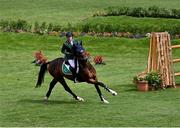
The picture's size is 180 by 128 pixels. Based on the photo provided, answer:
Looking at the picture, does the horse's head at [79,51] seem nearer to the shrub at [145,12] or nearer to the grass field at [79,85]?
the grass field at [79,85]

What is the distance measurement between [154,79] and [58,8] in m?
28.0

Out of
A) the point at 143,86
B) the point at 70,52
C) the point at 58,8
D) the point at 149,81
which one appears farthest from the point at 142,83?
the point at 58,8

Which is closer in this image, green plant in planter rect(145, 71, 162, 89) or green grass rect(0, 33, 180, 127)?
green grass rect(0, 33, 180, 127)

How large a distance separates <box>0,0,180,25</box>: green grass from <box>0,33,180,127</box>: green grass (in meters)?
9.60

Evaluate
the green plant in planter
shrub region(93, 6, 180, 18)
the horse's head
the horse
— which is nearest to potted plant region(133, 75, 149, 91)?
the green plant in planter

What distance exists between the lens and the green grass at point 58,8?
43625 millimetres

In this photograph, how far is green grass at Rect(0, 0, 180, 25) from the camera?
43625mm

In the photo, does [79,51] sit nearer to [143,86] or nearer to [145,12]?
[143,86]

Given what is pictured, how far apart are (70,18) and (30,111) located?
26017 mm

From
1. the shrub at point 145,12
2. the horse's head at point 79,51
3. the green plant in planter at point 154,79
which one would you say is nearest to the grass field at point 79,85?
the green plant in planter at point 154,79

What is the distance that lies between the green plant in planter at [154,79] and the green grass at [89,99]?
35 centimetres

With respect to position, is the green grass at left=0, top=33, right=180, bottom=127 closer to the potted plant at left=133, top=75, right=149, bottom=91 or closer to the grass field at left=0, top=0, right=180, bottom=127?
the grass field at left=0, top=0, right=180, bottom=127

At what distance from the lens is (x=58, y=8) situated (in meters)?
48.3

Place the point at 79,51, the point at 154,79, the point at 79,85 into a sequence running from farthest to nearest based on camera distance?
the point at 79,85, the point at 154,79, the point at 79,51
